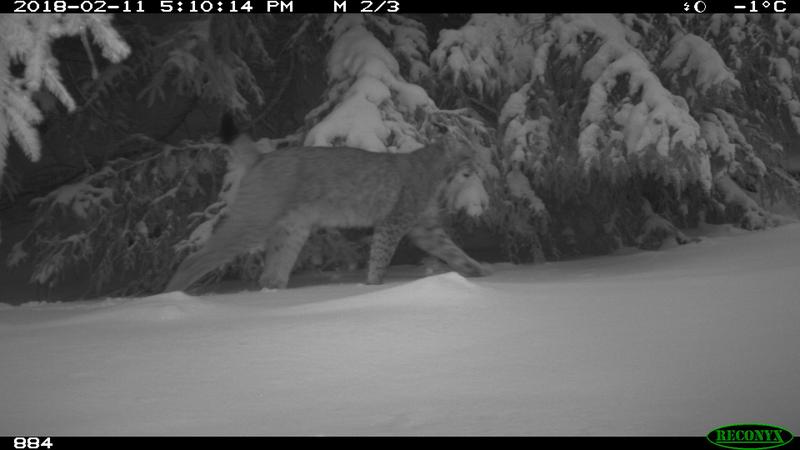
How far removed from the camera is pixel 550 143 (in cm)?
775

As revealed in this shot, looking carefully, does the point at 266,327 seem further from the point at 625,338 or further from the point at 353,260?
the point at 353,260

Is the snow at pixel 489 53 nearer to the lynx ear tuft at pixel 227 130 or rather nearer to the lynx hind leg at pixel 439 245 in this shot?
the lynx hind leg at pixel 439 245

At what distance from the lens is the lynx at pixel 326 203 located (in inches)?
238

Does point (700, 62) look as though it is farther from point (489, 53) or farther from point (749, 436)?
point (749, 436)

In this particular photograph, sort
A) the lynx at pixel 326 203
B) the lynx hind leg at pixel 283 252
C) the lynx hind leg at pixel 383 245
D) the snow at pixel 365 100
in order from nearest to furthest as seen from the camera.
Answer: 1. the lynx at pixel 326 203
2. the lynx hind leg at pixel 383 245
3. the lynx hind leg at pixel 283 252
4. the snow at pixel 365 100

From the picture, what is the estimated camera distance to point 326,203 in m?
6.54

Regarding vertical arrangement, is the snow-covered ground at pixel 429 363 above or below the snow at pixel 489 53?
below

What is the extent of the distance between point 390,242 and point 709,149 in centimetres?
377

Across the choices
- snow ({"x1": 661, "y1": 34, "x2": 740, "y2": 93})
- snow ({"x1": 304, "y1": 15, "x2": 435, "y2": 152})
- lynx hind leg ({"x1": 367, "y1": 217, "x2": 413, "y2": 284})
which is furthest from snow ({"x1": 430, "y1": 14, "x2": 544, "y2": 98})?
lynx hind leg ({"x1": 367, "y1": 217, "x2": 413, "y2": 284})

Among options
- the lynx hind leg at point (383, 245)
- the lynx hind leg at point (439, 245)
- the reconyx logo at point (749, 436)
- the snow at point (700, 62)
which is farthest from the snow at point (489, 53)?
the reconyx logo at point (749, 436)

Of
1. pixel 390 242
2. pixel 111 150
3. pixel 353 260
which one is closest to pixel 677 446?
pixel 390 242

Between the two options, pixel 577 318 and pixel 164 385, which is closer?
pixel 164 385

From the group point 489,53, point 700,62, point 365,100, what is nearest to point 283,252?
point 365,100

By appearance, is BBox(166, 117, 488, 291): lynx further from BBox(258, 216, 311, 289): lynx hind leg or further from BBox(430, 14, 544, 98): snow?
BBox(430, 14, 544, 98): snow
